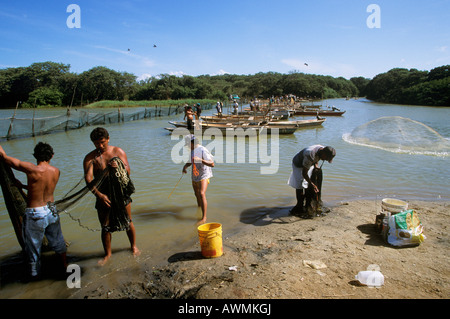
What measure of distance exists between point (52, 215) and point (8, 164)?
0.75m

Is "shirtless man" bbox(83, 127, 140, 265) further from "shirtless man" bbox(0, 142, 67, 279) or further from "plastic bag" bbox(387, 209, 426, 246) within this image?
"plastic bag" bbox(387, 209, 426, 246)

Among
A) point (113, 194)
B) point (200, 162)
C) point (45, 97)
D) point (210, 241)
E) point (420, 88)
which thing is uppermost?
point (420, 88)

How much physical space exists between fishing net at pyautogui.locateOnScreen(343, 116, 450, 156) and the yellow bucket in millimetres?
10371

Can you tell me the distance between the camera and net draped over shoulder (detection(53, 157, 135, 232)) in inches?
132

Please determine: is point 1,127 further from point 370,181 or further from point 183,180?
point 370,181

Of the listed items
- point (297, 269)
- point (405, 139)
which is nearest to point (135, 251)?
point (297, 269)

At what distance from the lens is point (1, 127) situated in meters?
17.3

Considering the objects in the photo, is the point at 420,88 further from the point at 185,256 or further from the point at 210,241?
the point at 185,256

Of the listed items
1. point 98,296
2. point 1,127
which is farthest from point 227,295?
point 1,127

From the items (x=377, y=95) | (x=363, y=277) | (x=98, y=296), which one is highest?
(x=377, y=95)

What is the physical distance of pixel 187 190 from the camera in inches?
283

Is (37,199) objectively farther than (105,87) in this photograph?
No

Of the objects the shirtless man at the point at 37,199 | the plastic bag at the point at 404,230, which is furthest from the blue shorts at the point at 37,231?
the plastic bag at the point at 404,230

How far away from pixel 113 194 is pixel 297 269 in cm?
253
